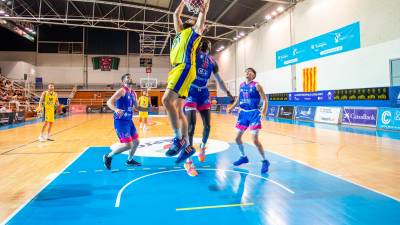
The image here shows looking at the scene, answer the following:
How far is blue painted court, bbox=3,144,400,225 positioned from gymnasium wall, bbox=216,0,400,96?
10.8m

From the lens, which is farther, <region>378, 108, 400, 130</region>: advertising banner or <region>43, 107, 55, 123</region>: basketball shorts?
<region>378, 108, 400, 130</region>: advertising banner

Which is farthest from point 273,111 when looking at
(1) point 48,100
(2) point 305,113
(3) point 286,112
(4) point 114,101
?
(4) point 114,101

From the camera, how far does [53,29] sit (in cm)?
3809

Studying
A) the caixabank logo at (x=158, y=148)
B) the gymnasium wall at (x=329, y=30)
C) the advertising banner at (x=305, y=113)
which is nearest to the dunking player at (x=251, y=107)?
the caixabank logo at (x=158, y=148)

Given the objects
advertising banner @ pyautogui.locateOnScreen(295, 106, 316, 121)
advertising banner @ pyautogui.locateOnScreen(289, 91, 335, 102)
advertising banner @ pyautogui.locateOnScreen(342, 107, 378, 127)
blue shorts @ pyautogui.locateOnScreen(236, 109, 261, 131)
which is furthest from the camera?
advertising banner @ pyautogui.locateOnScreen(295, 106, 316, 121)

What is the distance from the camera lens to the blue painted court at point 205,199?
329cm

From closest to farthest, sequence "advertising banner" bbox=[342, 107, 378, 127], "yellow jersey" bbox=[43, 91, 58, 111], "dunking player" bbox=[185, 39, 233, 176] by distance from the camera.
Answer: "dunking player" bbox=[185, 39, 233, 176]
"yellow jersey" bbox=[43, 91, 58, 111]
"advertising banner" bbox=[342, 107, 378, 127]

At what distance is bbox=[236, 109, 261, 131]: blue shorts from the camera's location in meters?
5.68

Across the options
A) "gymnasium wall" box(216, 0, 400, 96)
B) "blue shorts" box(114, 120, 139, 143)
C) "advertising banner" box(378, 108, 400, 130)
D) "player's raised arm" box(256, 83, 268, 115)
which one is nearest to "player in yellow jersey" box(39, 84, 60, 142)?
"blue shorts" box(114, 120, 139, 143)

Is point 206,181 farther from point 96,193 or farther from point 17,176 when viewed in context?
point 17,176

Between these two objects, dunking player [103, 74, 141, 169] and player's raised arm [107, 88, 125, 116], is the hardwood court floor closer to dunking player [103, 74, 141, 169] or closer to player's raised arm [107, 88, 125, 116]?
dunking player [103, 74, 141, 169]

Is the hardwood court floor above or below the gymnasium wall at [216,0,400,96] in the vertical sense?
below

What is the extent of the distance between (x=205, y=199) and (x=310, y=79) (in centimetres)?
1658

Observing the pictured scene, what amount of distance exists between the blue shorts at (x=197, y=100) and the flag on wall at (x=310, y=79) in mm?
14850
